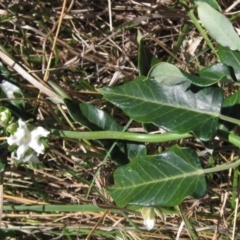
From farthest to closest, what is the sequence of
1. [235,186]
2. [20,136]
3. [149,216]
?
[235,186], [149,216], [20,136]

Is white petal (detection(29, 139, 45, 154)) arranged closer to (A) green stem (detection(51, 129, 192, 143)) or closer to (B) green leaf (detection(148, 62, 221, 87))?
(A) green stem (detection(51, 129, 192, 143))

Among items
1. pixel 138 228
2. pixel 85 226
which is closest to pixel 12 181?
pixel 85 226

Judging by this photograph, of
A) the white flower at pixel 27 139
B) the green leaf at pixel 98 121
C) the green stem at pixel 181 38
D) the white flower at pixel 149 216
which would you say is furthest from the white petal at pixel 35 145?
the green stem at pixel 181 38

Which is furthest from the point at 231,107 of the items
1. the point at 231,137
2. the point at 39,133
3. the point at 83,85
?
the point at 83,85

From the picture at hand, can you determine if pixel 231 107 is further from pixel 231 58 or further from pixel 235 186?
pixel 235 186

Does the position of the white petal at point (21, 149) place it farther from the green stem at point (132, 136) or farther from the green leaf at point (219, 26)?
the green leaf at point (219, 26)

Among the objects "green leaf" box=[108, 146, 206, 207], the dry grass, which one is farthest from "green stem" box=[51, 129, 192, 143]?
the dry grass

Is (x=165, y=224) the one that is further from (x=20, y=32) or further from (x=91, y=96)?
(x=20, y=32)
